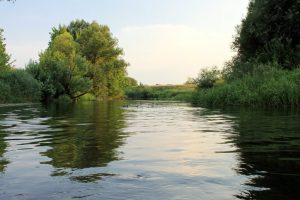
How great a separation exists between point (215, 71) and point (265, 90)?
23.8 meters

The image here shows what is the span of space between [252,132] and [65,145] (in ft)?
15.8

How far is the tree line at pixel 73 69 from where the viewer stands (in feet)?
155

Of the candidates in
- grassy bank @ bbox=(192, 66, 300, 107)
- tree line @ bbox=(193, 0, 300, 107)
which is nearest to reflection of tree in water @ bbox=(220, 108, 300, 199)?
grassy bank @ bbox=(192, 66, 300, 107)

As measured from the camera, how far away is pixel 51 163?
20.2 ft

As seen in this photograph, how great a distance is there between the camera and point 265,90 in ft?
82.2

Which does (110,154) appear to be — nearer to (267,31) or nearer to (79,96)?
(267,31)

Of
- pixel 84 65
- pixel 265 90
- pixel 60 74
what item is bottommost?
pixel 265 90

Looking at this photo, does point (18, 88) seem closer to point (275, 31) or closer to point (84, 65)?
point (84, 65)

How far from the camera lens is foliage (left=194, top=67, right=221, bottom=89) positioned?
48.4 meters

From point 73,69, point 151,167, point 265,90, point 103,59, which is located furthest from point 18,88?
point 151,167

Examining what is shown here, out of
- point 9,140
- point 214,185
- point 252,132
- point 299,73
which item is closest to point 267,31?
point 299,73

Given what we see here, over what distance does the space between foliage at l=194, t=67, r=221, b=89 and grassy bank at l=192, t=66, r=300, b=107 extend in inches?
590

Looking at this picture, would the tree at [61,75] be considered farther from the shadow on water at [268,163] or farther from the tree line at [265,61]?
the shadow on water at [268,163]

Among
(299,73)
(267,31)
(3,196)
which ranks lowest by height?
(3,196)
